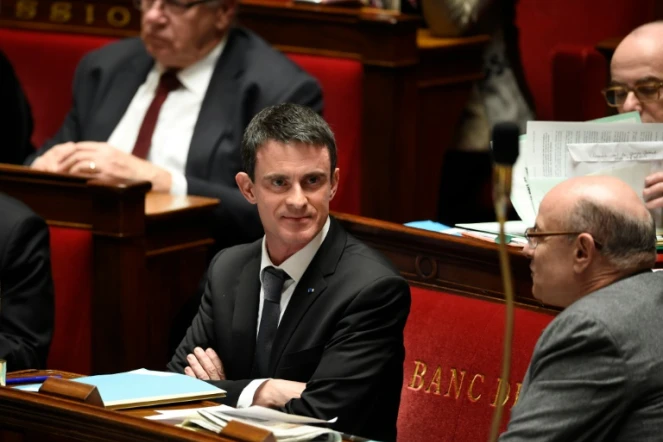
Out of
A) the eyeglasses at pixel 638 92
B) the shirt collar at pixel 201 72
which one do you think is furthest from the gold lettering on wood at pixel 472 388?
the shirt collar at pixel 201 72

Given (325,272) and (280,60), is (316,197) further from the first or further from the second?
(280,60)

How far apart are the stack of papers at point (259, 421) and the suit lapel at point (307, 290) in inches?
17.2

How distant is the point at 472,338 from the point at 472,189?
2.11 m

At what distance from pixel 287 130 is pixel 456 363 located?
671 millimetres

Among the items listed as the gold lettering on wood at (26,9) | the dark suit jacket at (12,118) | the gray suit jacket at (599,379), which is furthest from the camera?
the gold lettering on wood at (26,9)

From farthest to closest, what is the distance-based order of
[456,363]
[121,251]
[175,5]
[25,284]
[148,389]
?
[175,5] → [121,251] → [25,284] → [456,363] → [148,389]

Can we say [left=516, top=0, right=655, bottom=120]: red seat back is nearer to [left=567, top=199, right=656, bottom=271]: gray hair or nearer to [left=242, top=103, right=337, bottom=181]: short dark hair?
[left=242, top=103, right=337, bottom=181]: short dark hair

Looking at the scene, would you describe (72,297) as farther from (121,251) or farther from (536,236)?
(536,236)

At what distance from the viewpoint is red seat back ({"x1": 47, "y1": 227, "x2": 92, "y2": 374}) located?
3.51 meters

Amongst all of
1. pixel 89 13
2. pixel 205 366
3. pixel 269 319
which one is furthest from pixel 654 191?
pixel 89 13

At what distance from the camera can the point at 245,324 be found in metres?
2.78

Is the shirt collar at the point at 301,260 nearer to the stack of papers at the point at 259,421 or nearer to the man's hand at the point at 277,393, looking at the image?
the man's hand at the point at 277,393

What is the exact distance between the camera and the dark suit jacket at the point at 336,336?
2.58m

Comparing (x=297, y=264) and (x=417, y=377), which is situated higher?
(x=297, y=264)
